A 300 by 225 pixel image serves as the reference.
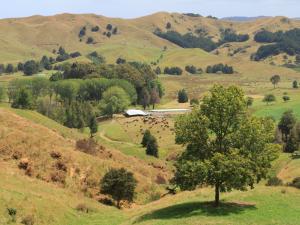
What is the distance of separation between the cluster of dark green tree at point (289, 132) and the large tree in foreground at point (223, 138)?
61673 mm

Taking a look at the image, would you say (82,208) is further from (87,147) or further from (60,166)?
(87,147)

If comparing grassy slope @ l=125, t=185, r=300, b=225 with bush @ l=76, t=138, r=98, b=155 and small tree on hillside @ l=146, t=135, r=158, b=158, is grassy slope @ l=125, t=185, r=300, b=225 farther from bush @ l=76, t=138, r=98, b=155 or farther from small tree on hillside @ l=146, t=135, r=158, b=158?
small tree on hillside @ l=146, t=135, r=158, b=158

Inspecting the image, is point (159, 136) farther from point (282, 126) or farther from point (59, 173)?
point (59, 173)

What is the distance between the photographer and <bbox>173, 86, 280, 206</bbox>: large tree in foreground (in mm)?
42062

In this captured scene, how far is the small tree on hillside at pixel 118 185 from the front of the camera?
2352 inches

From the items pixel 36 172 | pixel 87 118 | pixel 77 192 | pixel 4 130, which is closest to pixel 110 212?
pixel 77 192

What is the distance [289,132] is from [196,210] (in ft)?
258

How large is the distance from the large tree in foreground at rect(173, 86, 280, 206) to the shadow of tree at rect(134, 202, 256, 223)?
51.5 inches

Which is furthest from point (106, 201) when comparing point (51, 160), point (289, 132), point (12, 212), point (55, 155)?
point (289, 132)

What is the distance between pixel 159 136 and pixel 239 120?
83.3 m

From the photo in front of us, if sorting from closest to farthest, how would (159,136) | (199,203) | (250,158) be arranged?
(250,158) < (199,203) < (159,136)

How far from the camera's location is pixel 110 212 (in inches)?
2125

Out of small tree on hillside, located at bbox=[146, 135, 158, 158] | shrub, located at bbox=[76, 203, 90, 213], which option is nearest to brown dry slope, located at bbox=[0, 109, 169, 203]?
shrub, located at bbox=[76, 203, 90, 213]

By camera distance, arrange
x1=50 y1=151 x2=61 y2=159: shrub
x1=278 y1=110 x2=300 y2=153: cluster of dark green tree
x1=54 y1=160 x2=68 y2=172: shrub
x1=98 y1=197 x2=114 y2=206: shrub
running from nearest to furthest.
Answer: x1=98 y1=197 x2=114 y2=206: shrub < x1=54 y1=160 x2=68 y2=172: shrub < x1=50 y1=151 x2=61 y2=159: shrub < x1=278 y1=110 x2=300 y2=153: cluster of dark green tree
